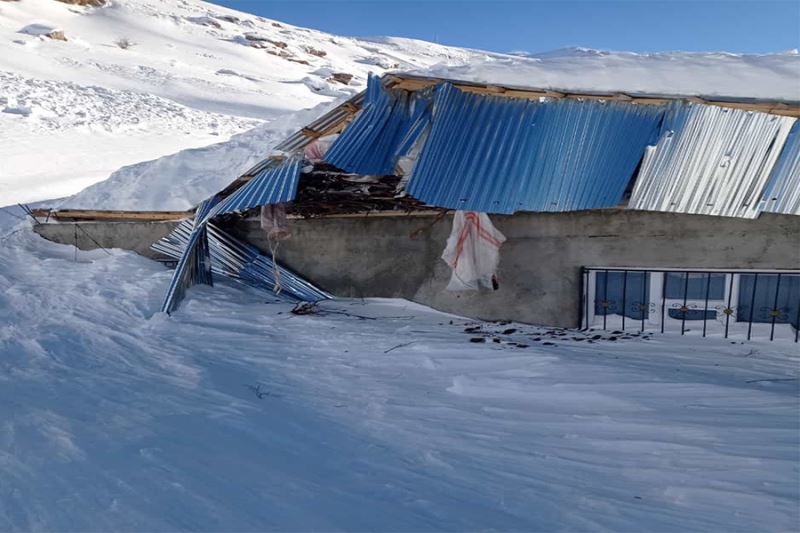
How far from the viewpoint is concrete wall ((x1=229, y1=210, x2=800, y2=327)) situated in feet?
17.3

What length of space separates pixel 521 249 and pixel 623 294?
1.17 meters

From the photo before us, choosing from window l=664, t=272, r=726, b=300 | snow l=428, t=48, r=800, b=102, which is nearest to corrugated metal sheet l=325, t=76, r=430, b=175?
snow l=428, t=48, r=800, b=102

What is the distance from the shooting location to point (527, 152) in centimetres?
541

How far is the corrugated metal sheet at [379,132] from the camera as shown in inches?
214

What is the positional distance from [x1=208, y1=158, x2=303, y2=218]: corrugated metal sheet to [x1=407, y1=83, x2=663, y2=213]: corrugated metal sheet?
1.35 metres

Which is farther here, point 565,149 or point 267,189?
point 267,189

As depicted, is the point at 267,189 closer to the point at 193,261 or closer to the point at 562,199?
the point at 193,261

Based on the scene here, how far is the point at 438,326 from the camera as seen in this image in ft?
18.1

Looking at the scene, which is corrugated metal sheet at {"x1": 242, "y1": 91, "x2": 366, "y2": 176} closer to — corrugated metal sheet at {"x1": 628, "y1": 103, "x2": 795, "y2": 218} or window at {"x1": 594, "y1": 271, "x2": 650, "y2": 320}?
corrugated metal sheet at {"x1": 628, "y1": 103, "x2": 795, "y2": 218}

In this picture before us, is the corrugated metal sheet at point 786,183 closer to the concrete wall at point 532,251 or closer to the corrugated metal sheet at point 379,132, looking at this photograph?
the concrete wall at point 532,251

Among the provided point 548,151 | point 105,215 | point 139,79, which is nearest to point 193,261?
point 105,215

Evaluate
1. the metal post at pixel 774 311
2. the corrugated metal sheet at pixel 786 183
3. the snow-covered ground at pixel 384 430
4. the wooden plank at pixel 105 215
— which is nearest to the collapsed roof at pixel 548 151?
the corrugated metal sheet at pixel 786 183

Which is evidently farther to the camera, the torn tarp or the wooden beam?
the torn tarp

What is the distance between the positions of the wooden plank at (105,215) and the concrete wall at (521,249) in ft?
0.39
